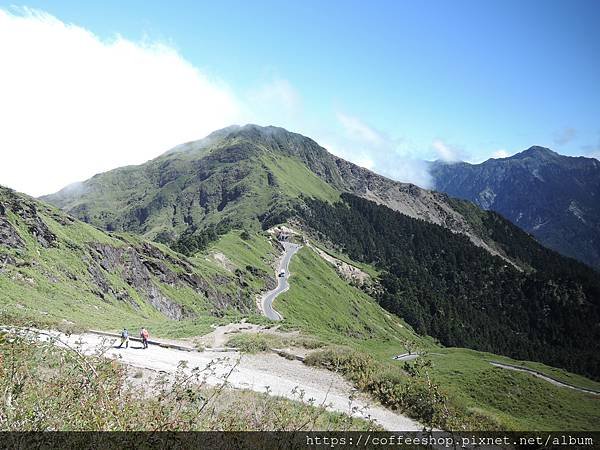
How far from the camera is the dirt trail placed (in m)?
16.4

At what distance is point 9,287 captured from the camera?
31.8 m

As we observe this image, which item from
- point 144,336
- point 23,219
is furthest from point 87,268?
point 144,336

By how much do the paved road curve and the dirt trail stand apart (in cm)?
5946

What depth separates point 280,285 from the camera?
121 metres

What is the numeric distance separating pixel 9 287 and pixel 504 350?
21283 cm

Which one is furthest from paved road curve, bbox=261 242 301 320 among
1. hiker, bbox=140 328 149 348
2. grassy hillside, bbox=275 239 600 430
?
hiker, bbox=140 328 149 348

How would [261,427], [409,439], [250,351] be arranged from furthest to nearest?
[250,351]
[409,439]
[261,427]

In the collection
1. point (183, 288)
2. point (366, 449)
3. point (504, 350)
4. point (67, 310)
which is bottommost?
point (504, 350)

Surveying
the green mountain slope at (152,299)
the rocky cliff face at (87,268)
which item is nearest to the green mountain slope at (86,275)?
the rocky cliff face at (87,268)

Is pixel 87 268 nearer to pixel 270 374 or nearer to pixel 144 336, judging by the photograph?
pixel 144 336

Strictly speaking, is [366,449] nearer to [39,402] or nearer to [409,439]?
[409,439]

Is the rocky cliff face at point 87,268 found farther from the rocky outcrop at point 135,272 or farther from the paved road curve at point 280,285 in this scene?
the paved road curve at point 280,285

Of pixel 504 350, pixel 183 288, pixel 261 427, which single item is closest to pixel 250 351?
pixel 261 427

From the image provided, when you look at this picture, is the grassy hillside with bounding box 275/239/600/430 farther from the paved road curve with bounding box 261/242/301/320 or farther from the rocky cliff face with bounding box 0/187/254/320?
the rocky cliff face with bounding box 0/187/254/320
